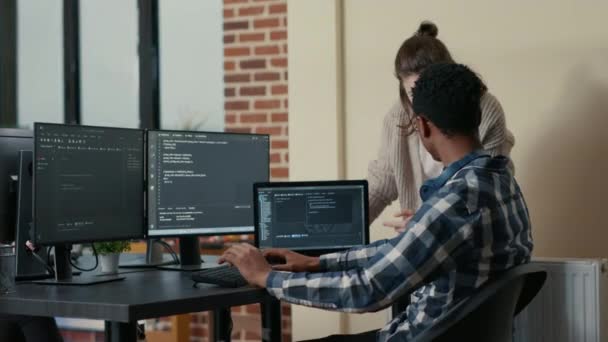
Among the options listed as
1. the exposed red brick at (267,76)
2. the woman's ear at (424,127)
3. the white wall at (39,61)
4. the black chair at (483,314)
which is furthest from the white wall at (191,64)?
the black chair at (483,314)

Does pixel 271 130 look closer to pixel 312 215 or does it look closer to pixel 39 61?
pixel 312 215

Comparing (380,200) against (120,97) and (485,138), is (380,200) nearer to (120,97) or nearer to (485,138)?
(485,138)

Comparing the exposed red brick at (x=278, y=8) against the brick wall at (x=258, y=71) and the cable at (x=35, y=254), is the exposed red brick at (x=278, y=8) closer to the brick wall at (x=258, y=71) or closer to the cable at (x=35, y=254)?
the brick wall at (x=258, y=71)

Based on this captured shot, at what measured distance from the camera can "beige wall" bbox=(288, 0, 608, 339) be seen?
3576 millimetres

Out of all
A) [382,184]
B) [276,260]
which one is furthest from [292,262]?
[382,184]

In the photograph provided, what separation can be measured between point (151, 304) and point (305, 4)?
87.7 inches

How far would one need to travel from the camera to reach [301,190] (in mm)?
3170

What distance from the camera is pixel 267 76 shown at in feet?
14.5

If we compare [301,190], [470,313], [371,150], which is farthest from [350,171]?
[470,313]

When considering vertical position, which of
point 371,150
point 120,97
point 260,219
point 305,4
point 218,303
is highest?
point 305,4

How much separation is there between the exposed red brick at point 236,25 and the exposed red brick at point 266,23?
0.19 ft

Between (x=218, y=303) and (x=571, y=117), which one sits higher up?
(x=571, y=117)

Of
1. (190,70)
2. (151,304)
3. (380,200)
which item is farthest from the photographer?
(190,70)

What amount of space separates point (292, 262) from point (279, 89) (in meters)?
1.88
